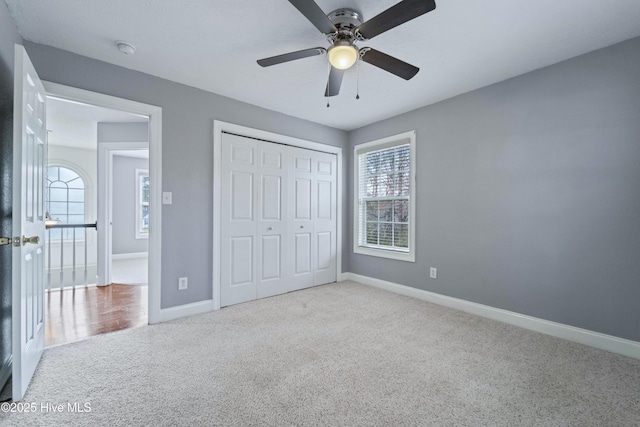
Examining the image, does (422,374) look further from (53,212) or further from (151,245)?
(53,212)

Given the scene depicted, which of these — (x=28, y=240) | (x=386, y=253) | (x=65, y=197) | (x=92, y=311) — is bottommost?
(x=92, y=311)

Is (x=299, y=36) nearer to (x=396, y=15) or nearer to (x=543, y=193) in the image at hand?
(x=396, y=15)

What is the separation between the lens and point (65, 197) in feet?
20.6

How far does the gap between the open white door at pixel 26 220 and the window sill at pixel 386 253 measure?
11.7ft

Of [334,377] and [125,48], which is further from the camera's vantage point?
[125,48]

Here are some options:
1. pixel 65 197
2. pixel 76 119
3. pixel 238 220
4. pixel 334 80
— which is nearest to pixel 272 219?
pixel 238 220

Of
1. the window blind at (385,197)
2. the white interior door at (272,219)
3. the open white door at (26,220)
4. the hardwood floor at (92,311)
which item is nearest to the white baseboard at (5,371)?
the open white door at (26,220)

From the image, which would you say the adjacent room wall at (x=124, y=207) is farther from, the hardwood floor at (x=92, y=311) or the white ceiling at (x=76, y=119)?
the hardwood floor at (x=92, y=311)

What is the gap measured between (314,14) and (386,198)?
2.82 meters

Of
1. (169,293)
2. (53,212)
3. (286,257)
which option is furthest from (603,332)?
(53,212)

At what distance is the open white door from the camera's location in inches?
63.5

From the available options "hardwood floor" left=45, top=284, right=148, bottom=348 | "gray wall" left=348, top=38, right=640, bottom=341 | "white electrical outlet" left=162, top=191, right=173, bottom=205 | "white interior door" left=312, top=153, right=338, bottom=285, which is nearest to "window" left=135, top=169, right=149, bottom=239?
"hardwood floor" left=45, top=284, right=148, bottom=348

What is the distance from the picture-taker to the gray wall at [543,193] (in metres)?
2.23

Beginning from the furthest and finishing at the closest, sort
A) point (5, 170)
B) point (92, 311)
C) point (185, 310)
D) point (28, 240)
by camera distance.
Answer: point (92, 311) → point (185, 310) → point (5, 170) → point (28, 240)
